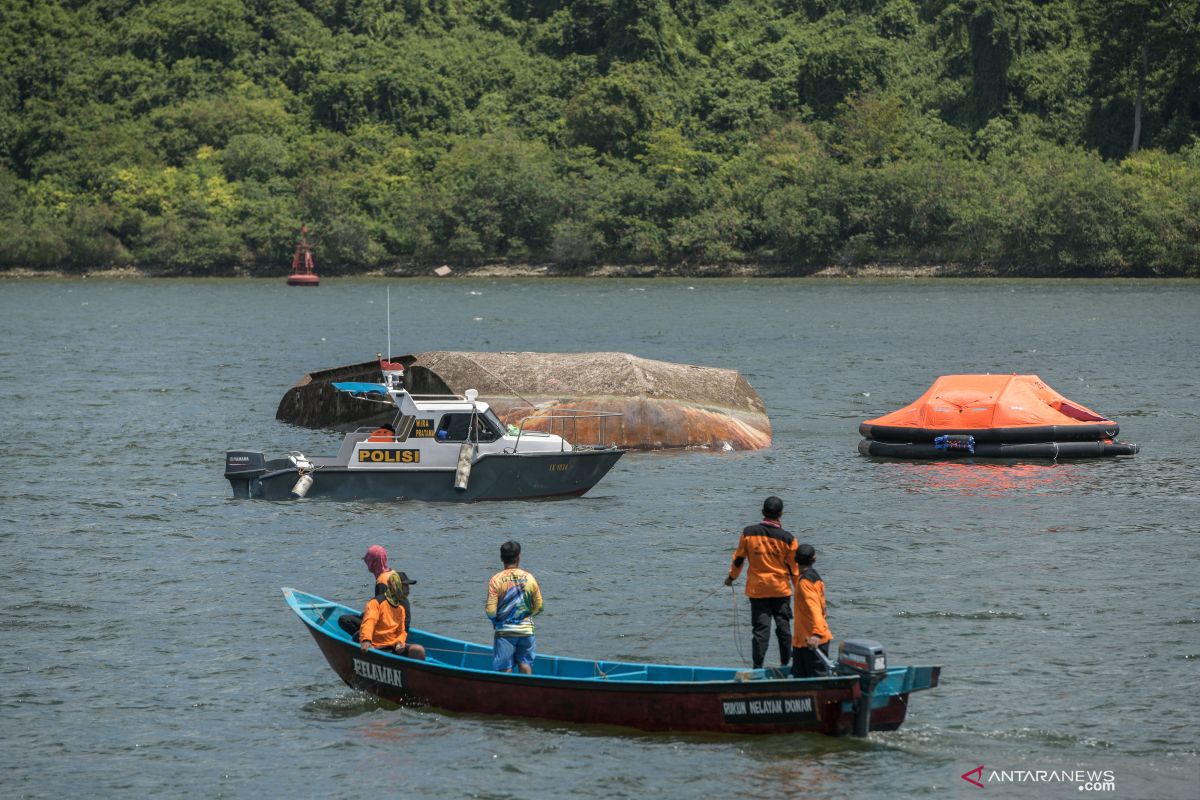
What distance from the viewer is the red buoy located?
484 feet

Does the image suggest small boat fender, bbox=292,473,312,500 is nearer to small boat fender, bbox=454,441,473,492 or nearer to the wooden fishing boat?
small boat fender, bbox=454,441,473,492

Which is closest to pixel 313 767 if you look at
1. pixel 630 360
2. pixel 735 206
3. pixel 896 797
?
pixel 896 797

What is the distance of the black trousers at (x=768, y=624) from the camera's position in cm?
1925

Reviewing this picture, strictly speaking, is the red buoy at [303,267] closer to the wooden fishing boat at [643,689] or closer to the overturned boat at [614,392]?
the overturned boat at [614,392]

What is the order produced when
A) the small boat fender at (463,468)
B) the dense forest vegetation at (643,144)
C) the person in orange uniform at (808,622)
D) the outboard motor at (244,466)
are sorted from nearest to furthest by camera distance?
the person in orange uniform at (808,622) → the small boat fender at (463,468) → the outboard motor at (244,466) → the dense forest vegetation at (643,144)

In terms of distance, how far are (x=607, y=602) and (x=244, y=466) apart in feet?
35.3

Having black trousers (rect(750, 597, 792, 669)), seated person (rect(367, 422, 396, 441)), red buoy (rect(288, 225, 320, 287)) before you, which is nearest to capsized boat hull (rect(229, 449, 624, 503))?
seated person (rect(367, 422, 396, 441))

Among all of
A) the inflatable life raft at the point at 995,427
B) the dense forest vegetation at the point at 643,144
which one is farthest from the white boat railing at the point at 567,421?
the dense forest vegetation at the point at 643,144

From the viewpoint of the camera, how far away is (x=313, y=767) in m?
18.3

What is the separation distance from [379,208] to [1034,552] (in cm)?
14228

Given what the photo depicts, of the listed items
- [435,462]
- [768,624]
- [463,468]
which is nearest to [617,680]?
[768,624]

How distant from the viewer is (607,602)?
2533cm

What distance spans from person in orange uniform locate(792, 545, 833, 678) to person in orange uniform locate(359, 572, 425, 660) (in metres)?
4.43

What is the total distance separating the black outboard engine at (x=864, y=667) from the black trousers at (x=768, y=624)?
1.46 metres
